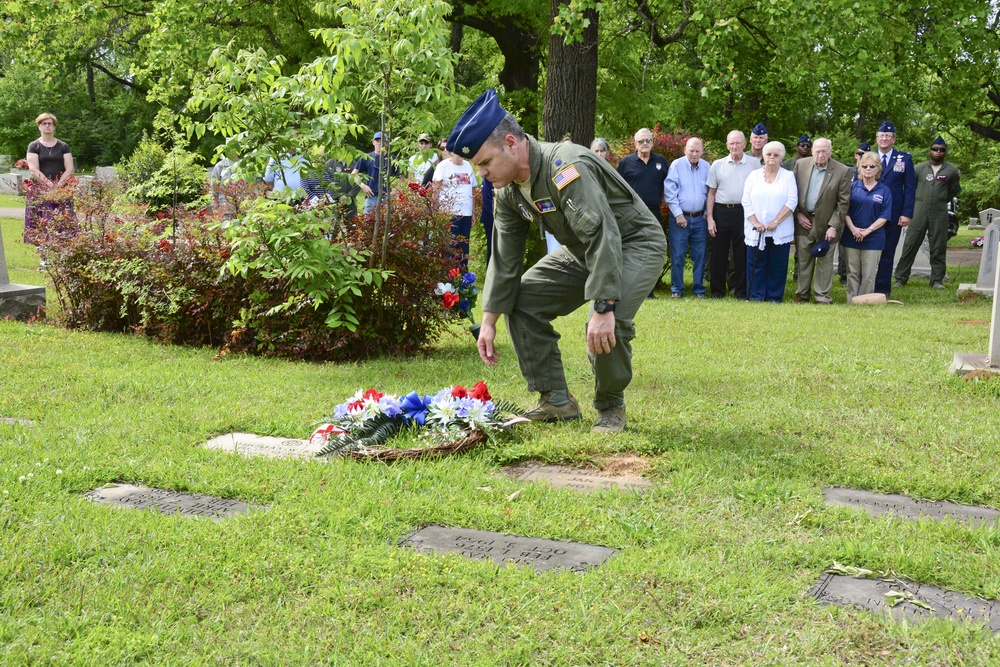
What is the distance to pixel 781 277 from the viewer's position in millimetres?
12398

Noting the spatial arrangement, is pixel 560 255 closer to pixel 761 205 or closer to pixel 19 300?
pixel 19 300

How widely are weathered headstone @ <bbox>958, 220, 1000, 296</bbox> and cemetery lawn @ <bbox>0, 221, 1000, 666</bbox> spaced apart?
6697 millimetres

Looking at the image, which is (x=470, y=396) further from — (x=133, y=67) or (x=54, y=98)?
(x=54, y=98)

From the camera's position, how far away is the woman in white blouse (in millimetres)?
12094

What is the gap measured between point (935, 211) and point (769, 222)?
4.18m

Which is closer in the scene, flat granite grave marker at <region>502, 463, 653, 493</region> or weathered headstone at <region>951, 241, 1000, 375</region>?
flat granite grave marker at <region>502, 463, 653, 493</region>

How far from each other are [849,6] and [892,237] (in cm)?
308

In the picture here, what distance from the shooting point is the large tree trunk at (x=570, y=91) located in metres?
14.2

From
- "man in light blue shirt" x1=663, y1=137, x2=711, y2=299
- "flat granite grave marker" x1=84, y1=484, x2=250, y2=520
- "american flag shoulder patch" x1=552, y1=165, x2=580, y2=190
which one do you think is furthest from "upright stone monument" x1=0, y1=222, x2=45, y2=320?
"man in light blue shirt" x1=663, y1=137, x2=711, y2=299

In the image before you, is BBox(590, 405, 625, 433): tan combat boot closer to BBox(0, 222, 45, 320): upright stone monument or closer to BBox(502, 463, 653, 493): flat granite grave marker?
BBox(502, 463, 653, 493): flat granite grave marker

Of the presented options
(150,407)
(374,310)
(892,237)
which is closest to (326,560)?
(150,407)

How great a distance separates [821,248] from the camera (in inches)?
479

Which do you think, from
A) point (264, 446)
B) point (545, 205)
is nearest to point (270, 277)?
point (264, 446)

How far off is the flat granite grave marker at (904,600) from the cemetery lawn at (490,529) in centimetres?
6
